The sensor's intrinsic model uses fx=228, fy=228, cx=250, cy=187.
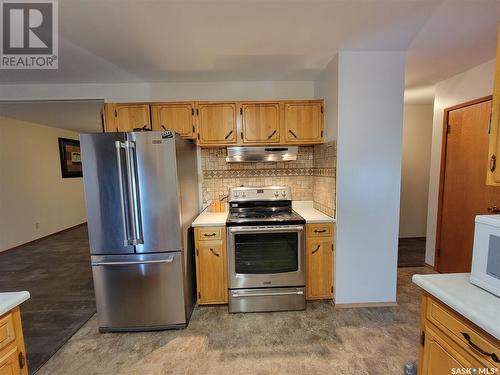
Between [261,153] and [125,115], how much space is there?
5.25ft

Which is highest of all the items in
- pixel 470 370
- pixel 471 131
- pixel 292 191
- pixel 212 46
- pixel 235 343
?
pixel 212 46

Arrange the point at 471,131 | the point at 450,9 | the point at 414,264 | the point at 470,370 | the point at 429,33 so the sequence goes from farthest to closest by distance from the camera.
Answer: the point at 414,264 → the point at 471,131 → the point at 429,33 → the point at 450,9 → the point at 470,370

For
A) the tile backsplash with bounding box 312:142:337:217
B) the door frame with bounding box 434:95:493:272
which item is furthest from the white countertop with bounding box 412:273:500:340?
the door frame with bounding box 434:95:493:272

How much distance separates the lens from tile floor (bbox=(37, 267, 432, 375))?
171 centimetres

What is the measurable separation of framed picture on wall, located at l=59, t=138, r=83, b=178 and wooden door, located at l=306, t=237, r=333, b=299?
578cm

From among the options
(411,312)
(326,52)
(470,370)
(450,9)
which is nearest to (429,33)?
(450,9)

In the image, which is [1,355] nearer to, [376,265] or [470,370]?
[470,370]

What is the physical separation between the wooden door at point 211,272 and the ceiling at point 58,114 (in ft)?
8.71

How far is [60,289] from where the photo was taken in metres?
2.88

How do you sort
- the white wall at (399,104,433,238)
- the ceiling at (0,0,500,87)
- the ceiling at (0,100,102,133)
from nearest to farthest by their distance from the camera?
the ceiling at (0,0,500,87) < the ceiling at (0,100,102,133) < the white wall at (399,104,433,238)

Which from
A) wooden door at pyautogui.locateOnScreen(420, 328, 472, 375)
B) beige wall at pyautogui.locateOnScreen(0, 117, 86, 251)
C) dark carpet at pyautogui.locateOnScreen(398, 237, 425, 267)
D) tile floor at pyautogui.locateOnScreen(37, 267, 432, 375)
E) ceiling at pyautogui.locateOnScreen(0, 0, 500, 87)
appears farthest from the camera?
beige wall at pyautogui.locateOnScreen(0, 117, 86, 251)

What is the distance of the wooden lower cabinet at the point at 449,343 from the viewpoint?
89 centimetres

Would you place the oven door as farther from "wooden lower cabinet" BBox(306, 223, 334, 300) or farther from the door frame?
the door frame

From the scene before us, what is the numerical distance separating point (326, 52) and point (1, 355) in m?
2.96
